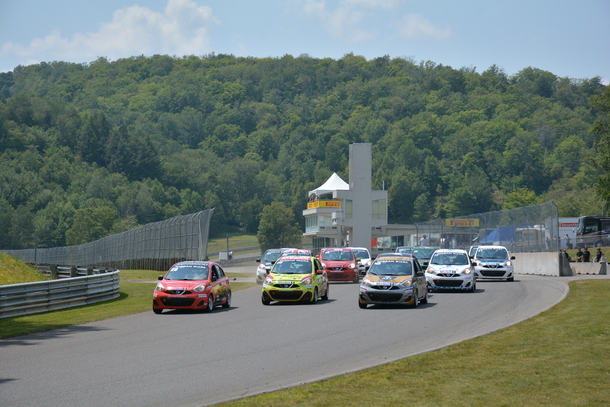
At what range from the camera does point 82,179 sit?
186 metres

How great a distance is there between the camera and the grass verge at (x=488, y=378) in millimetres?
8078

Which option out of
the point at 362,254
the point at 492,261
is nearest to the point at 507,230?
the point at 362,254

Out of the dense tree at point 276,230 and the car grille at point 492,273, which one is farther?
the dense tree at point 276,230

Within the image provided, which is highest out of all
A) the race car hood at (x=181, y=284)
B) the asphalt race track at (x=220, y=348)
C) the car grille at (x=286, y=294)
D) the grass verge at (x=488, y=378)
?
the race car hood at (x=181, y=284)

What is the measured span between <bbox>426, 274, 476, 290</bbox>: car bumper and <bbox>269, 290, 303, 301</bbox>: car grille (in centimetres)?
607

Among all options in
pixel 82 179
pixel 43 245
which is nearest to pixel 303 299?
pixel 43 245

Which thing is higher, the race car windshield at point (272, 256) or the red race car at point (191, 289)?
the race car windshield at point (272, 256)

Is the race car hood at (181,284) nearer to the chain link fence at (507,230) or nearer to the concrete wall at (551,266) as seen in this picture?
the chain link fence at (507,230)

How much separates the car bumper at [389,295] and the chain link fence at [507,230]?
662 inches

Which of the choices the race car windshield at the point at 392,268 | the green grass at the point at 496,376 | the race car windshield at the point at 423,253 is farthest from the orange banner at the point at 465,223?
the green grass at the point at 496,376

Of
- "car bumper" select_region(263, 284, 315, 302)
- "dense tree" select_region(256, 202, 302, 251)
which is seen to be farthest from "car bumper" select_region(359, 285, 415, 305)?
"dense tree" select_region(256, 202, 302, 251)

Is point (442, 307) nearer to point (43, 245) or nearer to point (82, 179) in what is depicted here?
point (43, 245)

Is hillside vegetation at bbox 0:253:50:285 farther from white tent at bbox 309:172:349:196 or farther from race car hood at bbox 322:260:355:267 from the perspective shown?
white tent at bbox 309:172:349:196

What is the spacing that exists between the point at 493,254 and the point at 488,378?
24.9m
